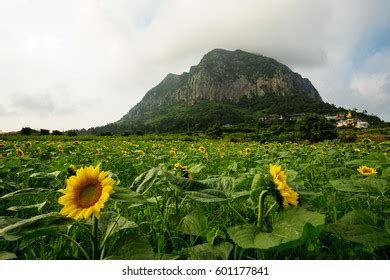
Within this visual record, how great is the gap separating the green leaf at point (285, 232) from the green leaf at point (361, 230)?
7.1 inches

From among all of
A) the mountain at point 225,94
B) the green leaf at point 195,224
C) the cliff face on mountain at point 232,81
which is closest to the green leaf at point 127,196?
the green leaf at point 195,224

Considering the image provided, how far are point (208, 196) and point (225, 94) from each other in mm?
111197

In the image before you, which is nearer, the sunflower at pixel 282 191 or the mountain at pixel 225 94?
the sunflower at pixel 282 191

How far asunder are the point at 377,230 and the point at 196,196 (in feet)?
1.80

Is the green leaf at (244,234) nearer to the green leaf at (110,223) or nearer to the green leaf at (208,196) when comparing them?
the green leaf at (208,196)

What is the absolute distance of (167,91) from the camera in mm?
120312

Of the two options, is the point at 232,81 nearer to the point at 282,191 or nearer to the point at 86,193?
the point at 282,191

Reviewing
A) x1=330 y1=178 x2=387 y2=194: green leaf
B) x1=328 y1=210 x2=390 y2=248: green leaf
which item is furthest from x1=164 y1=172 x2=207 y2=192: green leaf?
x1=330 y1=178 x2=387 y2=194: green leaf

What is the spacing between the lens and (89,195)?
1.05m

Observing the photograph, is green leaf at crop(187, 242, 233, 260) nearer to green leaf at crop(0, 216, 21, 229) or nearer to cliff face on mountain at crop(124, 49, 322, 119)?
green leaf at crop(0, 216, 21, 229)

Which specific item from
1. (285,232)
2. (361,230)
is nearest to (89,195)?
(285,232)

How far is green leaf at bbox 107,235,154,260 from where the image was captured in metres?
1.09

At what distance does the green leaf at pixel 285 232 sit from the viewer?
886 mm
